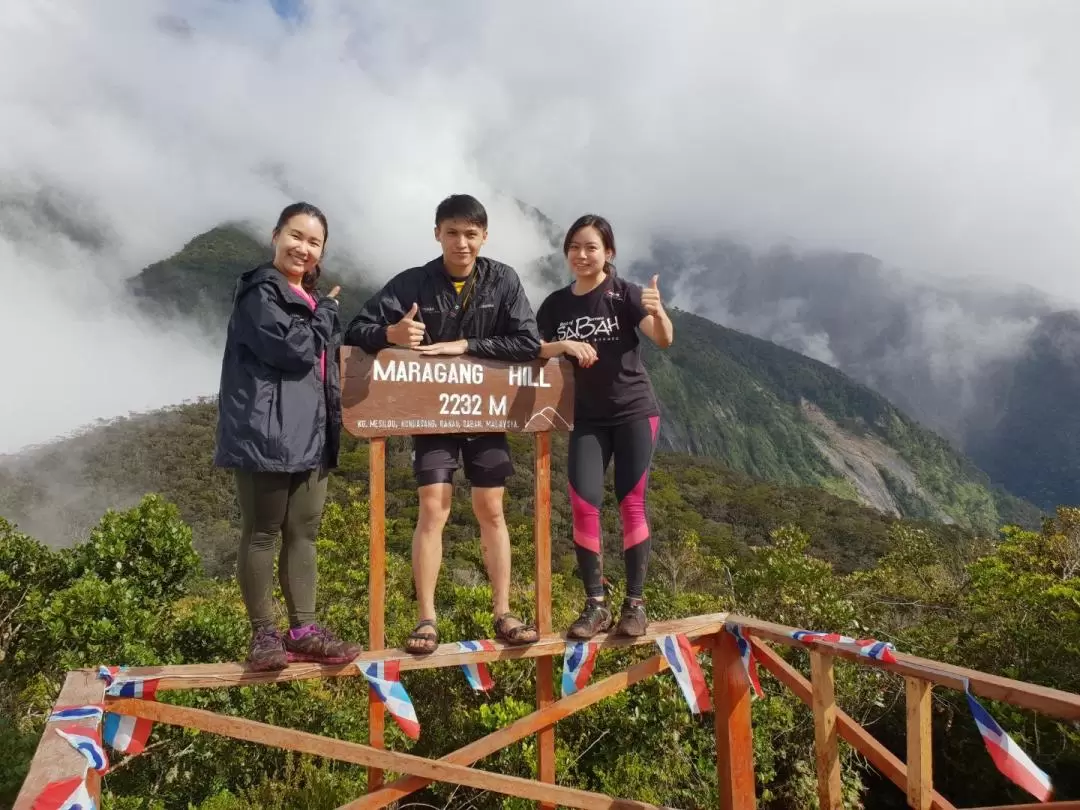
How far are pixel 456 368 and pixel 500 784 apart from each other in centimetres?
210

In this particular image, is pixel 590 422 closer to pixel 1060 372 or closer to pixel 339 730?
pixel 339 730

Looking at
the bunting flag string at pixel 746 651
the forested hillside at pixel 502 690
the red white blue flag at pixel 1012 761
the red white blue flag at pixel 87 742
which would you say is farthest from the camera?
the forested hillside at pixel 502 690

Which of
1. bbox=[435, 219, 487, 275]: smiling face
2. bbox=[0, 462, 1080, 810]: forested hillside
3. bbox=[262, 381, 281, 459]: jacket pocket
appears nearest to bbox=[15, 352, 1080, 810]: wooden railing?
bbox=[262, 381, 281, 459]: jacket pocket

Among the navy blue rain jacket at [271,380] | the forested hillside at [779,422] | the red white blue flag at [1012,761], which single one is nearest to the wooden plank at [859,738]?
the red white blue flag at [1012,761]

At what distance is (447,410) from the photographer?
3484mm

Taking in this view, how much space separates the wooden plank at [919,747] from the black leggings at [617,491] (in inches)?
54.5

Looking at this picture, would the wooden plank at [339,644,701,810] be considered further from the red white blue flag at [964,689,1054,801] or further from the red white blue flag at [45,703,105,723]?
the red white blue flag at [964,689,1054,801]

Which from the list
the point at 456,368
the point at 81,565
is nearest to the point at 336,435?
the point at 456,368

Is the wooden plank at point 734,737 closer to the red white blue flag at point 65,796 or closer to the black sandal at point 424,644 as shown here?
the black sandal at point 424,644

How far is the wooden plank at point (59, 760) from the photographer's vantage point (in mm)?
2033

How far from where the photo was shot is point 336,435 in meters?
3.28

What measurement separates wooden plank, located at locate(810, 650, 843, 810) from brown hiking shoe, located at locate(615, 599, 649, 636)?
0.87 meters

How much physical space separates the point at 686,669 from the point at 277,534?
7.58 feet

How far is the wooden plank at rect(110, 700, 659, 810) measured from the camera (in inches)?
115
